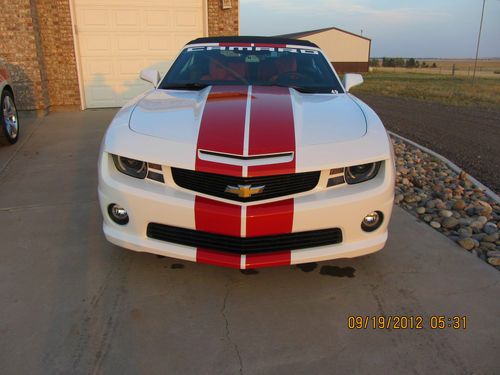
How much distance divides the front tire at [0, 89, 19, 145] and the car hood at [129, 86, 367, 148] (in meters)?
3.37

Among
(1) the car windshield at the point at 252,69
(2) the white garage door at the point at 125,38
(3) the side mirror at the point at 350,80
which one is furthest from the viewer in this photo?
(2) the white garage door at the point at 125,38

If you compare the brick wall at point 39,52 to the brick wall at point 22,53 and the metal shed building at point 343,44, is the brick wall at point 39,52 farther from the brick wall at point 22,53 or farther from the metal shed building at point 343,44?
the metal shed building at point 343,44

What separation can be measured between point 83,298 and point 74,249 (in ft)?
2.29

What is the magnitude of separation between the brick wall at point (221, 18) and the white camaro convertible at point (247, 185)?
739cm

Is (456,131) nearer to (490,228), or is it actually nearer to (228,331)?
(490,228)

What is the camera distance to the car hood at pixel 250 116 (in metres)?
2.57

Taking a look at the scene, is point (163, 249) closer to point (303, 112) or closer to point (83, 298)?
point (83, 298)

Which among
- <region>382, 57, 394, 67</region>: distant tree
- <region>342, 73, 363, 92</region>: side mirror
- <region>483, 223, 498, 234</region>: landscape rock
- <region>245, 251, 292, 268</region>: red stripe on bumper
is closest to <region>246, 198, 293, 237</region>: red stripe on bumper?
<region>245, 251, 292, 268</region>: red stripe on bumper

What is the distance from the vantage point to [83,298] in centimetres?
257

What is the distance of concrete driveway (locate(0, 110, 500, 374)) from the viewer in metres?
2.09

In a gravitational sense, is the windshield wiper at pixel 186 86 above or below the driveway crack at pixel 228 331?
above

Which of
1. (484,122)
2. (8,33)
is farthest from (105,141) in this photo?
(484,122)

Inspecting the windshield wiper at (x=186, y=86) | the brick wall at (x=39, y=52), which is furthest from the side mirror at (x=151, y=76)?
the brick wall at (x=39, y=52)

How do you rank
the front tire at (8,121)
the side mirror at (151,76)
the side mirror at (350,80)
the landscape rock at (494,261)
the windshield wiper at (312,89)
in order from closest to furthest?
the landscape rock at (494,261) < the windshield wiper at (312,89) < the side mirror at (350,80) < the side mirror at (151,76) < the front tire at (8,121)
